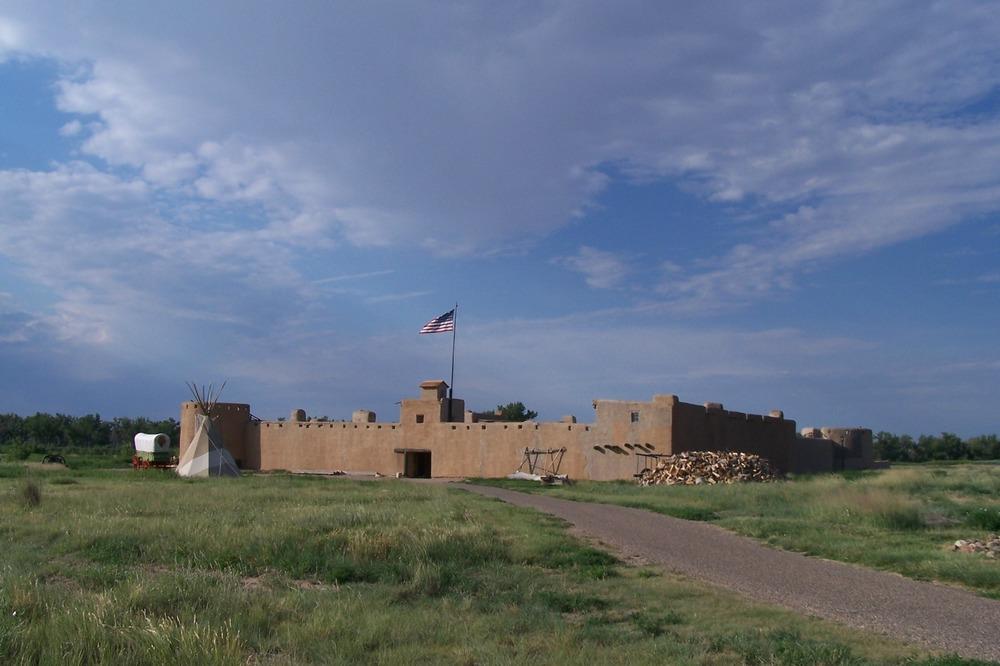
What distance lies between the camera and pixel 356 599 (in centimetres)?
973

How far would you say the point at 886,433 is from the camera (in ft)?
261

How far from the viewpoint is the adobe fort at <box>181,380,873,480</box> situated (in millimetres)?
34906

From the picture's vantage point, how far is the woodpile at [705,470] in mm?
31516

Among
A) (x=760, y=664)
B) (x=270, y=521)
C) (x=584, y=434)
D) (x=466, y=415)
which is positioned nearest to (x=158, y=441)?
(x=466, y=415)

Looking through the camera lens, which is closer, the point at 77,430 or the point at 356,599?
the point at 356,599

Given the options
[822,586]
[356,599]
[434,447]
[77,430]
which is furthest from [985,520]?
[77,430]

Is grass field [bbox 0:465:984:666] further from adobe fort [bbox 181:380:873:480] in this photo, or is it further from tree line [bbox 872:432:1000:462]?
tree line [bbox 872:432:1000:462]

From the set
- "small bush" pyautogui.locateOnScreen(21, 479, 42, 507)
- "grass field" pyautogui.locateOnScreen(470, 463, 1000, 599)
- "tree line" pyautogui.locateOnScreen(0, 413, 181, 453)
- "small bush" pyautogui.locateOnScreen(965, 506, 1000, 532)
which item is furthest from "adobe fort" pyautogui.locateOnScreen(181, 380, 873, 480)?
"tree line" pyautogui.locateOnScreen(0, 413, 181, 453)

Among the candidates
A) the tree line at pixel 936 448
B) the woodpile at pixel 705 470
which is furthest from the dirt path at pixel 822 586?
the tree line at pixel 936 448

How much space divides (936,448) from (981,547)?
70.2 metres

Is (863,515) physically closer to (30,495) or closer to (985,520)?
(985,520)

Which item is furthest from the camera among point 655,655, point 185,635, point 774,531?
point 774,531

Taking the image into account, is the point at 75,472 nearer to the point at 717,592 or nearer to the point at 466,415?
the point at 466,415

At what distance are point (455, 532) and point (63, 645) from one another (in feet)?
24.0
